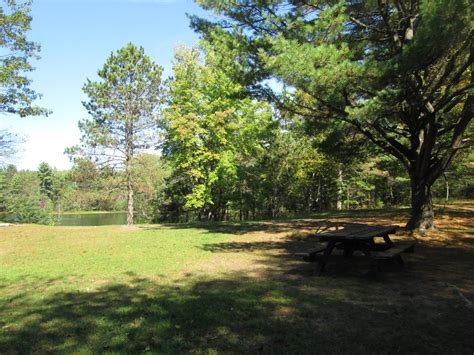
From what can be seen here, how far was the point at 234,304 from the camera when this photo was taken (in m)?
4.84

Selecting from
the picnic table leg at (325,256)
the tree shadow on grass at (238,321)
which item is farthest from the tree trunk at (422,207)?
the tree shadow on grass at (238,321)

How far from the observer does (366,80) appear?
8195 mm

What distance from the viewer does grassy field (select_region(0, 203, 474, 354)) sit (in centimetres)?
362

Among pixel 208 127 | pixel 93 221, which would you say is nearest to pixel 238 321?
pixel 208 127

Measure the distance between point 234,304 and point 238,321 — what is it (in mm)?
643

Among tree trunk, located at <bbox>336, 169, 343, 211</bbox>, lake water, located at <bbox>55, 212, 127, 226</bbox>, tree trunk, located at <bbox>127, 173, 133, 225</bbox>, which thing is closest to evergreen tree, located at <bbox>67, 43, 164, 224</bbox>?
tree trunk, located at <bbox>127, 173, 133, 225</bbox>

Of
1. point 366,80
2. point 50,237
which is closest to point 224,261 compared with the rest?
point 366,80

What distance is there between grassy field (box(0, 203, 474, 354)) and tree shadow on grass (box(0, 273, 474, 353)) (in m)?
0.01

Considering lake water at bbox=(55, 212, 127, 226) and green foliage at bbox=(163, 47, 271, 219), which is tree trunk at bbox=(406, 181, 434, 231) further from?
lake water at bbox=(55, 212, 127, 226)

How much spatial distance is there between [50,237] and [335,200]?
25072mm

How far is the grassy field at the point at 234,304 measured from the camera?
3617 mm

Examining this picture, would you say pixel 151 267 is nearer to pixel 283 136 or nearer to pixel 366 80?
pixel 366 80

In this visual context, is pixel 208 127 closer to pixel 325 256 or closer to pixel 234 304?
pixel 325 256

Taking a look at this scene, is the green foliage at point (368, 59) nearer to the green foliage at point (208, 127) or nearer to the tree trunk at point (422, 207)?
the tree trunk at point (422, 207)
